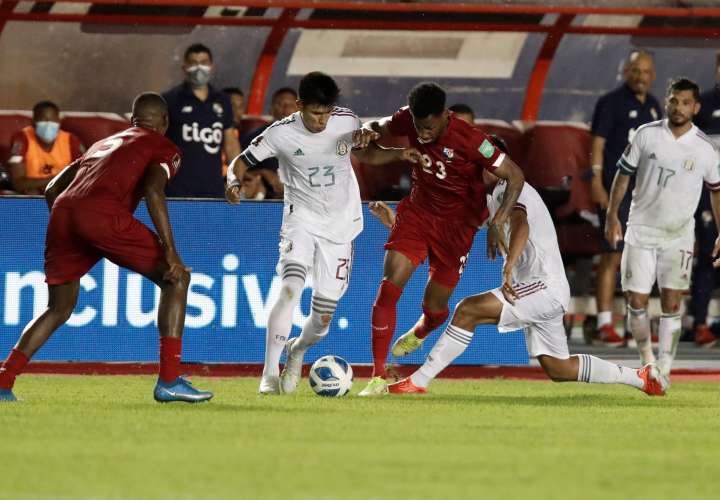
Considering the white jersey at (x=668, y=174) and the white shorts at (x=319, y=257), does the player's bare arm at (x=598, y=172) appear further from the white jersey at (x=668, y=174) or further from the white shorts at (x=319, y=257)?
the white shorts at (x=319, y=257)

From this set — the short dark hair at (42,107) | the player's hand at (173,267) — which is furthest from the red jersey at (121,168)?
the short dark hair at (42,107)

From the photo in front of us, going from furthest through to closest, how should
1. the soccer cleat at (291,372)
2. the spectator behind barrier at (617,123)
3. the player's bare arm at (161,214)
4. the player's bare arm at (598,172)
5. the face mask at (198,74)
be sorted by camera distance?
1. the spectator behind barrier at (617,123)
2. the player's bare arm at (598,172)
3. the face mask at (198,74)
4. the soccer cleat at (291,372)
5. the player's bare arm at (161,214)

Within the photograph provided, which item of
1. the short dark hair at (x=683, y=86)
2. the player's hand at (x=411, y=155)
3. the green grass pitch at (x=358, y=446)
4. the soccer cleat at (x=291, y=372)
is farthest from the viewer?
the short dark hair at (x=683, y=86)

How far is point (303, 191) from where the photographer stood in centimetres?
1057

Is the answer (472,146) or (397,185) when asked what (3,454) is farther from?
(397,185)

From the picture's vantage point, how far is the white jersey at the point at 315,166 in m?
10.5

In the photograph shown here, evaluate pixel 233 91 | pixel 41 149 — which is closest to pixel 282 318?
pixel 41 149

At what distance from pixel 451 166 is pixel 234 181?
4.29 ft

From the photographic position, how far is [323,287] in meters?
10.6

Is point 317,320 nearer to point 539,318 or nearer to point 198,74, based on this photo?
point 539,318

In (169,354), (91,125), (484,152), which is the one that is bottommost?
(169,354)

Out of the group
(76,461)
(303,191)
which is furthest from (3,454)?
(303,191)

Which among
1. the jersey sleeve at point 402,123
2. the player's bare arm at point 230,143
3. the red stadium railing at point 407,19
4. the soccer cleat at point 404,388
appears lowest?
the soccer cleat at point 404,388

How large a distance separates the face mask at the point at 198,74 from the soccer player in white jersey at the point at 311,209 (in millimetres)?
2785
